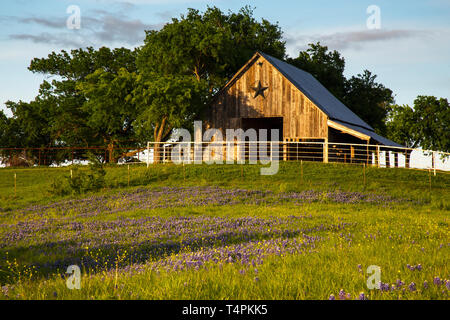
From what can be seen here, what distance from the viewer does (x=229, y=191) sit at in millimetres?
21203

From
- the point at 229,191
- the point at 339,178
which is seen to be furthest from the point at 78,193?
the point at 339,178

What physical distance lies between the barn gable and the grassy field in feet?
22.4

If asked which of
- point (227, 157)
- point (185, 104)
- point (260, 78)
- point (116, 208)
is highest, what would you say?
point (260, 78)

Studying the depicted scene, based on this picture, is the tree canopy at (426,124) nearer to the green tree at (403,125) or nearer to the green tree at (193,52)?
the green tree at (403,125)

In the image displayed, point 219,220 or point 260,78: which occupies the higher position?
point 260,78

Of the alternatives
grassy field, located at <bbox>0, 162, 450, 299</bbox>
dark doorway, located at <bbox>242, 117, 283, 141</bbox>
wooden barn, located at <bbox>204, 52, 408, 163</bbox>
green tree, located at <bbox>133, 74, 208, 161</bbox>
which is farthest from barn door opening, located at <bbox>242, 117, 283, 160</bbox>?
grassy field, located at <bbox>0, 162, 450, 299</bbox>

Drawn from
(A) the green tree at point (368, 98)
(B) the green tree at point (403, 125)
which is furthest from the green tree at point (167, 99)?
(A) the green tree at point (368, 98)

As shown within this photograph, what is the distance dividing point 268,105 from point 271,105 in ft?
0.84

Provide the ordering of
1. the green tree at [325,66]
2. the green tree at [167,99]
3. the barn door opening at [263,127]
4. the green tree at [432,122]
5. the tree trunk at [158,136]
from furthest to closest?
the green tree at [325,66] → the green tree at [432,122] → the barn door opening at [263,127] → the tree trunk at [158,136] → the green tree at [167,99]

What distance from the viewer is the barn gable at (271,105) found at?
33969 mm

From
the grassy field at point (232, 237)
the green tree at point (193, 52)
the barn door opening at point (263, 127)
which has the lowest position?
the grassy field at point (232, 237)

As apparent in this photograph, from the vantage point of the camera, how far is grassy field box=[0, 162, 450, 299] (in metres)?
4.91

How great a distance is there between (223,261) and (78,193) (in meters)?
19.1

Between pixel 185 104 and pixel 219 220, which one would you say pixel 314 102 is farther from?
pixel 219 220
